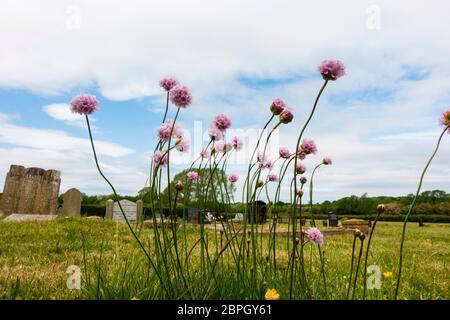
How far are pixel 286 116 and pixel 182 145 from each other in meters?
0.63

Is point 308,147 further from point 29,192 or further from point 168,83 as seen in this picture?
point 29,192

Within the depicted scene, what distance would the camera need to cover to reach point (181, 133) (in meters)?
2.16

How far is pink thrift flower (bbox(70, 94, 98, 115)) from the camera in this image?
6.05 feet

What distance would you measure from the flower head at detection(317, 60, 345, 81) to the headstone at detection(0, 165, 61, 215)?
12.6 m

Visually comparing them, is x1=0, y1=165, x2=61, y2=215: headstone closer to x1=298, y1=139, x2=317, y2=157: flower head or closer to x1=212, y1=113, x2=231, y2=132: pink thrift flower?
x1=212, y1=113, x2=231, y2=132: pink thrift flower

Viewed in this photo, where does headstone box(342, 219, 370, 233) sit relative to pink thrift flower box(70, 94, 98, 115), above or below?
below

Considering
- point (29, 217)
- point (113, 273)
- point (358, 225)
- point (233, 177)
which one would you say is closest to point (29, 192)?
point (29, 217)

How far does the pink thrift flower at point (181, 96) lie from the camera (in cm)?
191

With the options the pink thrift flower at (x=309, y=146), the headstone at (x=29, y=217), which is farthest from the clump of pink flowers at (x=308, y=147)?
the headstone at (x=29, y=217)

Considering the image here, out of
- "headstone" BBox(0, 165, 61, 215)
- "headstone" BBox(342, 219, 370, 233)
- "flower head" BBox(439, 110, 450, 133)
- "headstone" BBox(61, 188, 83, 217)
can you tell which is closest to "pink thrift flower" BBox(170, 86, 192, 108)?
"flower head" BBox(439, 110, 450, 133)
